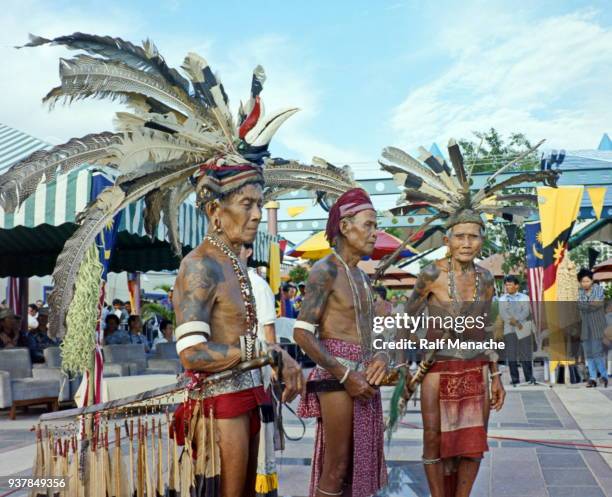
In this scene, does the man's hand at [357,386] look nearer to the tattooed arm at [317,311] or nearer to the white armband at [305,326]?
the tattooed arm at [317,311]

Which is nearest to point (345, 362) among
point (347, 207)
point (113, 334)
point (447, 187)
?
point (347, 207)

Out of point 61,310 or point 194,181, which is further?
point 194,181

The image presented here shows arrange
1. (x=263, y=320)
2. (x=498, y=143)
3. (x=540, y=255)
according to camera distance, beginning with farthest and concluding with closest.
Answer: (x=498, y=143), (x=540, y=255), (x=263, y=320)

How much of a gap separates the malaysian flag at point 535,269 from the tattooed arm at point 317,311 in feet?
27.3

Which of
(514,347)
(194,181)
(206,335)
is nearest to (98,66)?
(194,181)

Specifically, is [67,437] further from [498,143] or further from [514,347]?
[498,143]

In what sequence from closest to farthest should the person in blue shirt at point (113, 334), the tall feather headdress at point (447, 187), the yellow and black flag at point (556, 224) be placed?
the tall feather headdress at point (447, 187) → the yellow and black flag at point (556, 224) → the person in blue shirt at point (113, 334)

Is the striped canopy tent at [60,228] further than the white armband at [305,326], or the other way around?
the striped canopy tent at [60,228]

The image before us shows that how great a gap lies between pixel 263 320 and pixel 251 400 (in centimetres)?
262

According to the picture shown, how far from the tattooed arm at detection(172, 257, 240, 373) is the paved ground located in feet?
8.52

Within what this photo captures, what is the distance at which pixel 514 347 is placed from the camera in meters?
11.9

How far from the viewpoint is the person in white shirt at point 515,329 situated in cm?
1165

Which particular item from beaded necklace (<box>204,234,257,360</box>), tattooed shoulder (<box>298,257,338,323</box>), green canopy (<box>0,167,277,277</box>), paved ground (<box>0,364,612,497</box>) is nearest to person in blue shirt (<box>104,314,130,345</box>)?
green canopy (<box>0,167,277,277</box>)

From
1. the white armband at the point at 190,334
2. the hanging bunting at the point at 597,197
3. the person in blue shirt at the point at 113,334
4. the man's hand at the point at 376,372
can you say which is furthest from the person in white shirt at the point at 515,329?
the white armband at the point at 190,334
